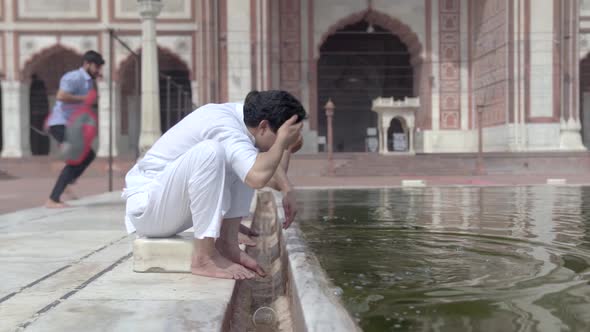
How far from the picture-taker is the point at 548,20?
18641mm

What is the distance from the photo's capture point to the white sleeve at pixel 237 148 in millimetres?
2014

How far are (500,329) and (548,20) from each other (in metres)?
19.3

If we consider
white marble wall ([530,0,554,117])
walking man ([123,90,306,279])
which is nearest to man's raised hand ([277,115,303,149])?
walking man ([123,90,306,279])

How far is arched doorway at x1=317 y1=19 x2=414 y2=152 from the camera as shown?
26984mm

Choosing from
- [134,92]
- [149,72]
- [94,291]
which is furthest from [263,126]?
[134,92]

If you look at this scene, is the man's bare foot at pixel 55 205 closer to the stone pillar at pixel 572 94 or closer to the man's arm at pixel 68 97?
the man's arm at pixel 68 97

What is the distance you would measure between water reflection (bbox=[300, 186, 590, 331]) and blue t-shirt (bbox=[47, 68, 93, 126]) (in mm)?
2260

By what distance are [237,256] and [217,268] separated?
142mm

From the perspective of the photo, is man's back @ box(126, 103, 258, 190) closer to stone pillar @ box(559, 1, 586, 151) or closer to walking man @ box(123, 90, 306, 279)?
walking man @ box(123, 90, 306, 279)

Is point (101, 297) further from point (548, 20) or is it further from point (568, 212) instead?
point (548, 20)

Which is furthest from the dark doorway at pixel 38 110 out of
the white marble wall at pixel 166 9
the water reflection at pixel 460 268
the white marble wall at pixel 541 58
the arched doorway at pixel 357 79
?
the water reflection at pixel 460 268

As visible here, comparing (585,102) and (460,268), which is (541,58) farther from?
(460,268)

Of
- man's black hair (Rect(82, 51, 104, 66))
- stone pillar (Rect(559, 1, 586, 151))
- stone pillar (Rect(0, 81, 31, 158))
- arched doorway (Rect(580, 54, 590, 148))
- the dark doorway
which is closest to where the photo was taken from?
man's black hair (Rect(82, 51, 104, 66))

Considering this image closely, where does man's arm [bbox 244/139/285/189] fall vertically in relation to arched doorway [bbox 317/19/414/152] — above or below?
below
